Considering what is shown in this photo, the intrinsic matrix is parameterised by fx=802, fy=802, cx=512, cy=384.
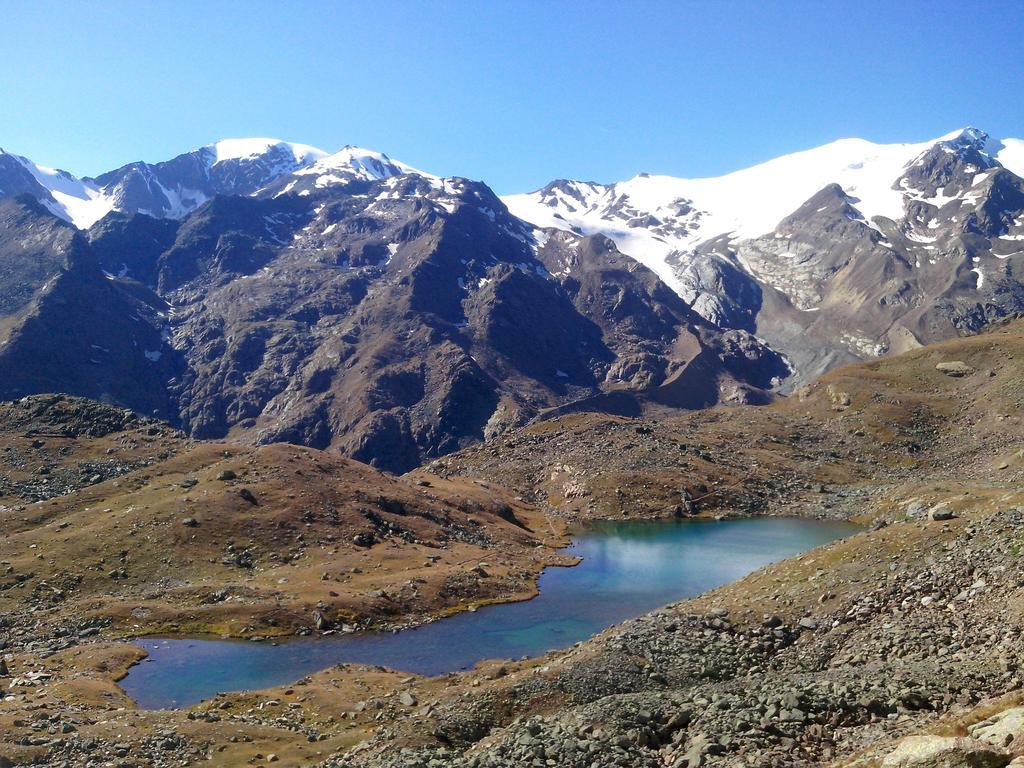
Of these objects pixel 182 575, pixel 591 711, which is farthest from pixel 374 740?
pixel 182 575

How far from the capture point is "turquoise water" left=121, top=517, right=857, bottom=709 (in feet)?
189

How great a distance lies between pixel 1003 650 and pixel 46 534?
85.5 m

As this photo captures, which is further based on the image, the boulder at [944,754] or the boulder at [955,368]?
the boulder at [955,368]

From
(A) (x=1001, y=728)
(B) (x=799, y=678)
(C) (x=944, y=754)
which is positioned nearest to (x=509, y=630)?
(B) (x=799, y=678)

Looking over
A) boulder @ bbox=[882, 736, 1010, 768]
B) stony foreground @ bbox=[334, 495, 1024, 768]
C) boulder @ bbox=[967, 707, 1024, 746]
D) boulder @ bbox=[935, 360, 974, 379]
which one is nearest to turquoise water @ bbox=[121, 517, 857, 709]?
stony foreground @ bbox=[334, 495, 1024, 768]

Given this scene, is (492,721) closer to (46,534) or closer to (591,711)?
(591,711)

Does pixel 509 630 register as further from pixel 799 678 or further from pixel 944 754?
pixel 944 754

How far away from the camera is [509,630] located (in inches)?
2677

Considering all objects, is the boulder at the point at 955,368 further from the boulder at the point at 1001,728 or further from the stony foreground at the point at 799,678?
the boulder at the point at 1001,728

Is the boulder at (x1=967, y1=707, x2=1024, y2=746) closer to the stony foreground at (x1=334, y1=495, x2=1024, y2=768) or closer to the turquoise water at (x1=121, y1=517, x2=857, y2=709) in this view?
the stony foreground at (x1=334, y1=495, x2=1024, y2=768)

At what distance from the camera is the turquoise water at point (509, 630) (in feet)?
189

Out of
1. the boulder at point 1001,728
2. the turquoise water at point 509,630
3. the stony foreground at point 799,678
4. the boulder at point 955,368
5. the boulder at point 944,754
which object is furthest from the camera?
the boulder at point 955,368

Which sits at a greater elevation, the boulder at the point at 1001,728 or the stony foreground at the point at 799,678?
the boulder at the point at 1001,728

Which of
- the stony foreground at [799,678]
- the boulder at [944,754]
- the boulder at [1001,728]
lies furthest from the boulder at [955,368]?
the boulder at [944,754]
